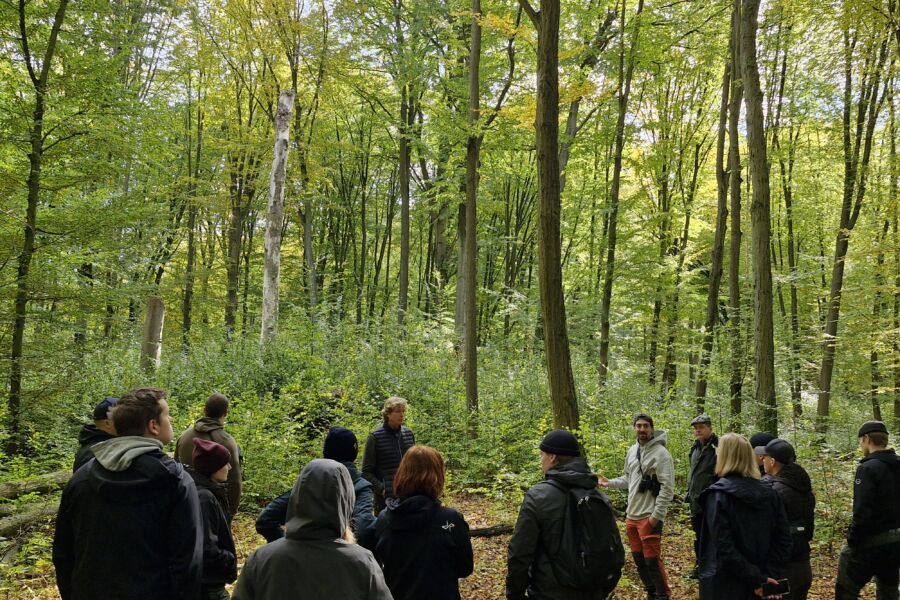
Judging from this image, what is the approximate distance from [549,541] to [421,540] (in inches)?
30.0

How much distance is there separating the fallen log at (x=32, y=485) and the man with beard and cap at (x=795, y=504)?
7.61 meters

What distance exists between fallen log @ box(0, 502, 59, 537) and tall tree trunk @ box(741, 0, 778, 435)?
998 centimetres

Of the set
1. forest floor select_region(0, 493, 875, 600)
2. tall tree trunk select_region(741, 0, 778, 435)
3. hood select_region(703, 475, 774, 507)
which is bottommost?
forest floor select_region(0, 493, 875, 600)

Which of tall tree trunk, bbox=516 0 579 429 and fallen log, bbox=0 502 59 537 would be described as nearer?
fallen log, bbox=0 502 59 537

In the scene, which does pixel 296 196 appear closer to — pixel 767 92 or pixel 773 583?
pixel 767 92

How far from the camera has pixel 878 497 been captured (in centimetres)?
479

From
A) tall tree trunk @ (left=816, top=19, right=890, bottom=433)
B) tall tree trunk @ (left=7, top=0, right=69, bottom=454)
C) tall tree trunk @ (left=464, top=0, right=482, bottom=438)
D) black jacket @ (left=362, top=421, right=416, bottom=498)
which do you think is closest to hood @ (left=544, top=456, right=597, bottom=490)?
black jacket @ (left=362, top=421, right=416, bottom=498)

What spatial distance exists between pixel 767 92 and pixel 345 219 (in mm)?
18541

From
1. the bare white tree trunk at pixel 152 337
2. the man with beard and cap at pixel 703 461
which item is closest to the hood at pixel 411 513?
the man with beard and cap at pixel 703 461

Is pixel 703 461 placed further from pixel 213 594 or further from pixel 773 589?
pixel 213 594

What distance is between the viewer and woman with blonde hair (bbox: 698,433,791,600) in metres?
3.80

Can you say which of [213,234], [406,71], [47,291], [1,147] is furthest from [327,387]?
[213,234]

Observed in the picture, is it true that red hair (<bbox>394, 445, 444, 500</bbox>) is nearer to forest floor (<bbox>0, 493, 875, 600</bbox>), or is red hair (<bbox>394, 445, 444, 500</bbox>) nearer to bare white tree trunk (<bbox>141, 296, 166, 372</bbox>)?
forest floor (<bbox>0, 493, 875, 600</bbox>)

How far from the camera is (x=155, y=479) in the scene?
2.83 m
